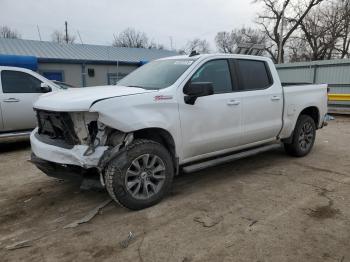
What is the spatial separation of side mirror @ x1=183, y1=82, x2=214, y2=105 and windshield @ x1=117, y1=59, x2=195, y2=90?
0.77 ft

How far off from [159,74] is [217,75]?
836 mm

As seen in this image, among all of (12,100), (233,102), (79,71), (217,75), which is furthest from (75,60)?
(233,102)

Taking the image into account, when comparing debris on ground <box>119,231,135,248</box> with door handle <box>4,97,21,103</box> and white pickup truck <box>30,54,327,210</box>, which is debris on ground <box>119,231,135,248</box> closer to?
white pickup truck <box>30,54,327,210</box>

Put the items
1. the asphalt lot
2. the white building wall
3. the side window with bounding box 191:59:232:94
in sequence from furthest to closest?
1. the white building wall
2. the side window with bounding box 191:59:232:94
3. the asphalt lot

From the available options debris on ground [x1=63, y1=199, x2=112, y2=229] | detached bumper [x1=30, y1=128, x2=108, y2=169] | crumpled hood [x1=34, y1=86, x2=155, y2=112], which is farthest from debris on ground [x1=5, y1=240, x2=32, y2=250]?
crumpled hood [x1=34, y1=86, x2=155, y2=112]

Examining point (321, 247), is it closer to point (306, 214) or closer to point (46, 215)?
point (306, 214)

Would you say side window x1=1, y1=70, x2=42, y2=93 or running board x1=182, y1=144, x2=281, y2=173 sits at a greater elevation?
side window x1=1, y1=70, x2=42, y2=93

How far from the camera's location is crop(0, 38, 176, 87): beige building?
20.4 metres

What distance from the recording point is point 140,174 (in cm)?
382

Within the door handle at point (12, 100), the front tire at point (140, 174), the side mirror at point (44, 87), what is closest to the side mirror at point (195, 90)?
the front tire at point (140, 174)

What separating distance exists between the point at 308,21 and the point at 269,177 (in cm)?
3628

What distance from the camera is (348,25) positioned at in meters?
33.5

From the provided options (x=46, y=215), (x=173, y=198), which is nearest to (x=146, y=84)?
(x=173, y=198)

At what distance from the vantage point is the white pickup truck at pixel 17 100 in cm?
703
